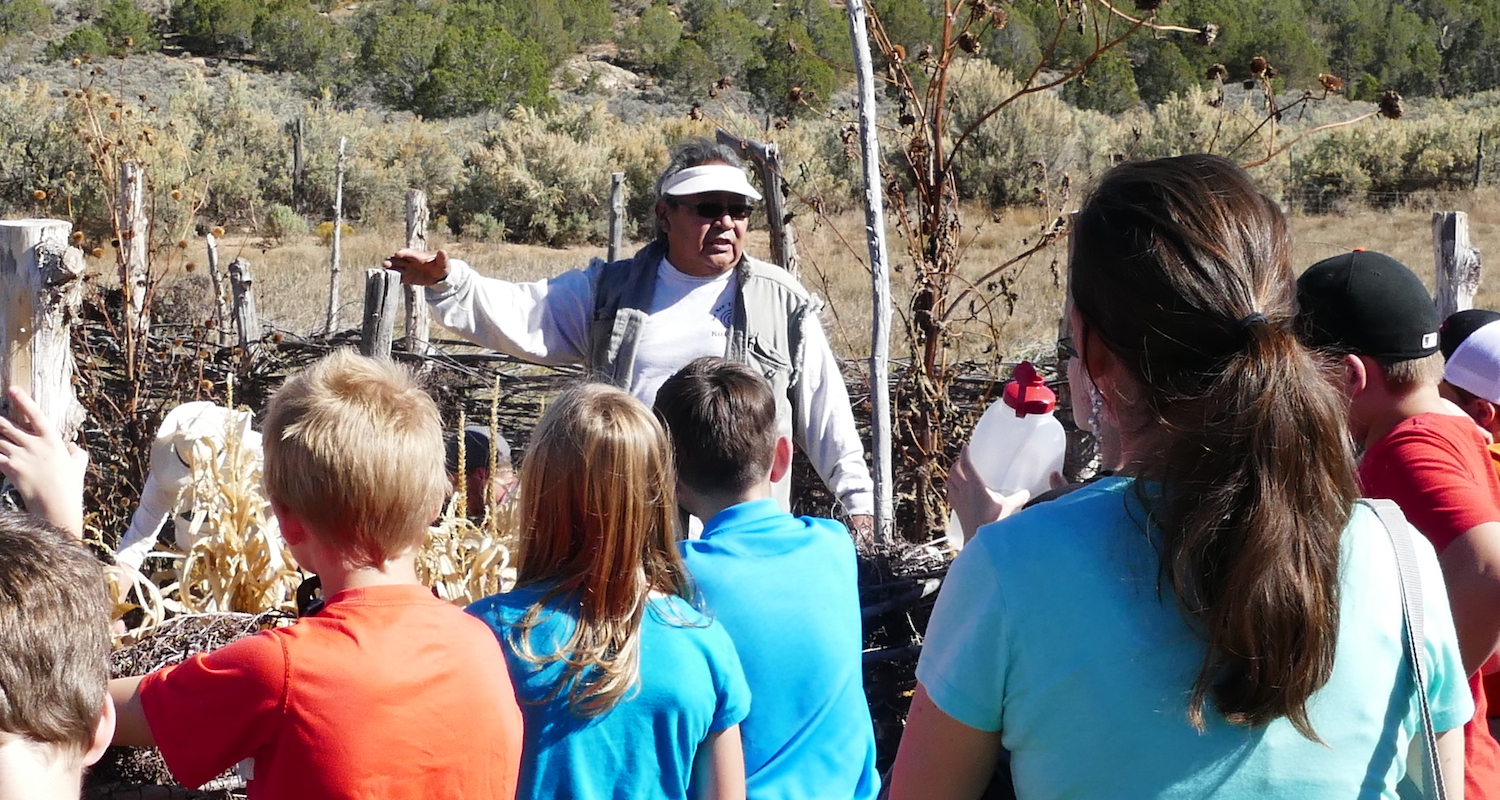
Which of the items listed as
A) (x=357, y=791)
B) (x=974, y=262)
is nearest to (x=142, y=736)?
(x=357, y=791)

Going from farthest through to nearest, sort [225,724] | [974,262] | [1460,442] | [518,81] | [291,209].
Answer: [518,81] → [291,209] → [974,262] → [1460,442] → [225,724]

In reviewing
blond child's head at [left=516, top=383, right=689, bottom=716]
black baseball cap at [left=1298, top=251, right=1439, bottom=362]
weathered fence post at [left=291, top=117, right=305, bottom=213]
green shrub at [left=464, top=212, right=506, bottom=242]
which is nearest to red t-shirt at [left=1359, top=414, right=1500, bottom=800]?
black baseball cap at [left=1298, top=251, right=1439, bottom=362]

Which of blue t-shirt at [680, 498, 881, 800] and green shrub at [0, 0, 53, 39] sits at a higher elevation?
green shrub at [0, 0, 53, 39]

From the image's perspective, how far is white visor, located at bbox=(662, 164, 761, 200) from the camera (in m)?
3.63

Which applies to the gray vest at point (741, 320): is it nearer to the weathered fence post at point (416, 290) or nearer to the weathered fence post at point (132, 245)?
the weathered fence post at point (132, 245)

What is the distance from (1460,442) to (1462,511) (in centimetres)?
18

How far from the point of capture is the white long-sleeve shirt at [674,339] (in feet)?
12.1

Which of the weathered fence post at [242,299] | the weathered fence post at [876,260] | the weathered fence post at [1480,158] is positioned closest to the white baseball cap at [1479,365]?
the weathered fence post at [876,260]

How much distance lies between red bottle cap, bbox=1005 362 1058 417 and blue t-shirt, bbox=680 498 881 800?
1.77 ft

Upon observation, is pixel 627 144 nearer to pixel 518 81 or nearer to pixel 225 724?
pixel 518 81

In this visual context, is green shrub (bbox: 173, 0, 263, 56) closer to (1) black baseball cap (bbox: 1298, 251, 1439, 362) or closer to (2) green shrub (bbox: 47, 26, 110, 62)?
(2) green shrub (bbox: 47, 26, 110, 62)

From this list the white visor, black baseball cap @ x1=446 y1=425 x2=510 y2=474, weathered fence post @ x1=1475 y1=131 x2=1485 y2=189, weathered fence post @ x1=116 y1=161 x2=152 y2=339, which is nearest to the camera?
the white visor

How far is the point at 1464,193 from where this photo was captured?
2202 cm

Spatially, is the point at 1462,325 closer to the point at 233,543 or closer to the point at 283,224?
the point at 233,543
